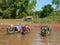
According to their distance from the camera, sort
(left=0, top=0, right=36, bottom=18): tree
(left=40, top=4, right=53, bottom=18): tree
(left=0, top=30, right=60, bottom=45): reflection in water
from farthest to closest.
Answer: (left=40, top=4, right=53, bottom=18): tree → (left=0, top=0, right=36, bottom=18): tree → (left=0, top=30, right=60, bottom=45): reflection in water

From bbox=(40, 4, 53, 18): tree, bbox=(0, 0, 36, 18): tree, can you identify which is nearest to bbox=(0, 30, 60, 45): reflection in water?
bbox=(0, 0, 36, 18): tree

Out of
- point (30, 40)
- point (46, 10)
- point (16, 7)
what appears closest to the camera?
point (30, 40)

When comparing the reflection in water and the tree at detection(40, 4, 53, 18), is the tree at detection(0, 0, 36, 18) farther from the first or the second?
the reflection in water

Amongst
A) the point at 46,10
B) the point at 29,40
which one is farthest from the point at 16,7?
the point at 29,40

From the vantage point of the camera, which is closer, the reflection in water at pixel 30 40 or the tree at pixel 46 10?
the reflection in water at pixel 30 40

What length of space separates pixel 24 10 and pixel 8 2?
13.4ft

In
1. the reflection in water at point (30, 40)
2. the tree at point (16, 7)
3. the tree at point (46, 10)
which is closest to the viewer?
the reflection in water at point (30, 40)

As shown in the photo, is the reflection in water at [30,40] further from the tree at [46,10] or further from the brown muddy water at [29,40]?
the tree at [46,10]

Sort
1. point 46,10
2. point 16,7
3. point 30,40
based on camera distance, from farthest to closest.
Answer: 1. point 46,10
2. point 16,7
3. point 30,40

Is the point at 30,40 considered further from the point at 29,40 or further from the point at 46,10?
the point at 46,10

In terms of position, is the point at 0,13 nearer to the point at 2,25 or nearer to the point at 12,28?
the point at 2,25

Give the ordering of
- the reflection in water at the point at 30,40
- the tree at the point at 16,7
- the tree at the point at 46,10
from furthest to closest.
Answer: the tree at the point at 46,10, the tree at the point at 16,7, the reflection in water at the point at 30,40

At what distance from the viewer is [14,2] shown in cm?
5359

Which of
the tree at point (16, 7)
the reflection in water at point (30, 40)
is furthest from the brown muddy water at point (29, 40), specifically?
the tree at point (16, 7)
